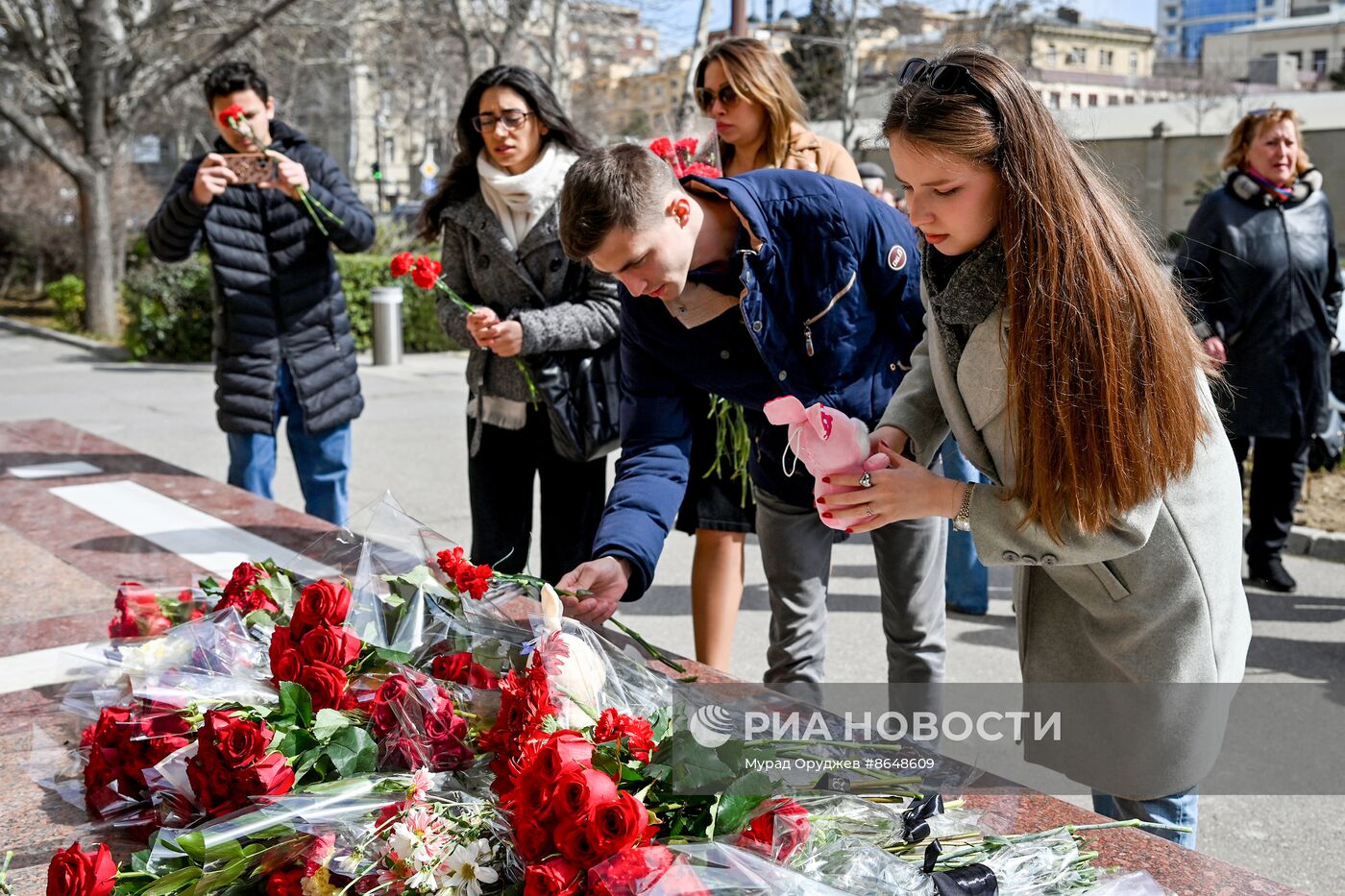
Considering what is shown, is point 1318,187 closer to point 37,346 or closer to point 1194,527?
point 1194,527

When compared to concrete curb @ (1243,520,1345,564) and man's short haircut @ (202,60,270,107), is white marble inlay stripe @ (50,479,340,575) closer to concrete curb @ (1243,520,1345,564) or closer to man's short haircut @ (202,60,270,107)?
man's short haircut @ (202,60,270,107)

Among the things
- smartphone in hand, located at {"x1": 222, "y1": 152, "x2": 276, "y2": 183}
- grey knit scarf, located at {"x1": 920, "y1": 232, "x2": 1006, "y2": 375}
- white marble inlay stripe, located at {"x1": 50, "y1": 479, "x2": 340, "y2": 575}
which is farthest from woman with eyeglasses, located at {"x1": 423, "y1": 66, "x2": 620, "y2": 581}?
grey knit scarf, located at {"x1": 920, "y1": 232, "x2": 1006, "y2": 375}

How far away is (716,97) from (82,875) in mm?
3090

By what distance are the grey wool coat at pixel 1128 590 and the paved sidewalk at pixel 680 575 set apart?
1330mm

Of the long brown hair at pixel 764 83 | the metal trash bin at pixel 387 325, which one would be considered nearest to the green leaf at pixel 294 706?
the long brown hair at pixel 764 83

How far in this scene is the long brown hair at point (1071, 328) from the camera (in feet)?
5.46

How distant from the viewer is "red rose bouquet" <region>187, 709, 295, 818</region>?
1.60 m

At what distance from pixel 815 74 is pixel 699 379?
24654 mm

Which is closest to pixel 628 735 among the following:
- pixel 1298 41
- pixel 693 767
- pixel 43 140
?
pixel 693 767

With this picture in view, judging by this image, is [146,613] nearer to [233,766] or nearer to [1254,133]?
[233,766]

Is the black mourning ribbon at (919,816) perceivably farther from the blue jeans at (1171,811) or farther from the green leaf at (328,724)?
the green leaf at (328,724)

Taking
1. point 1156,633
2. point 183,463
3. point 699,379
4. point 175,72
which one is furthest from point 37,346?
point 1156,633

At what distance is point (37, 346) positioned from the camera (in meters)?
15.8

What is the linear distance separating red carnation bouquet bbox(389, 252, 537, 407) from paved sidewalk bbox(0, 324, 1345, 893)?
31.4 inches
